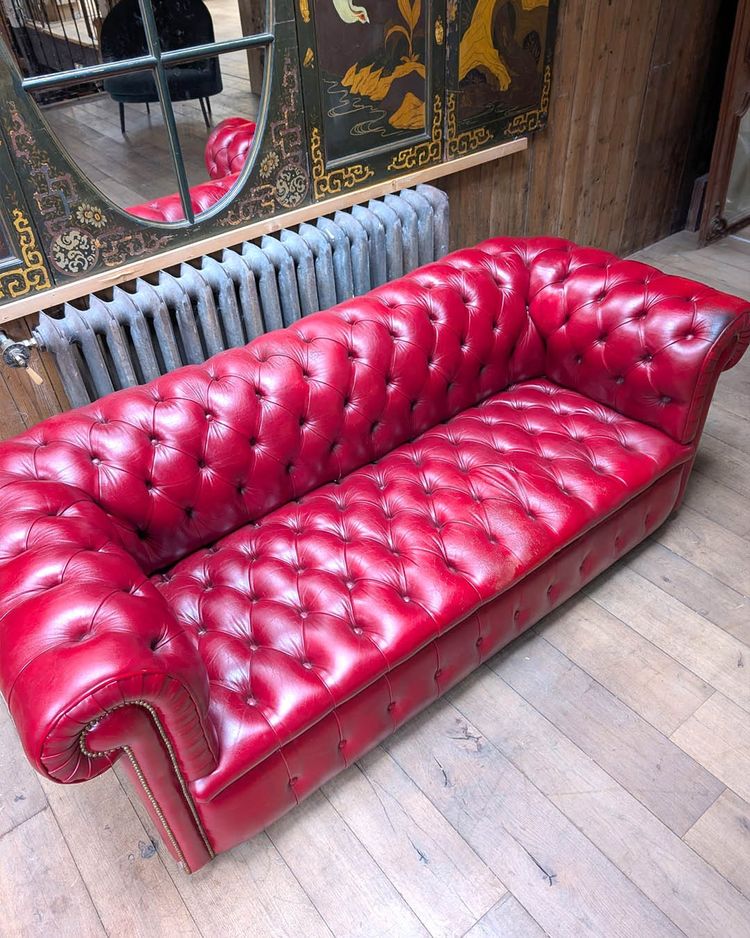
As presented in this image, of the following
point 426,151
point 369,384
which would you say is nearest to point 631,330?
point 369,384

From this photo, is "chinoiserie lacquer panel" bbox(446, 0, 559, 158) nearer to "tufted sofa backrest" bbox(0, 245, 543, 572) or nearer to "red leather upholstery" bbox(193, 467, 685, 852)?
"tufted sofa backrest" bbox(0, 245, 543, 572)

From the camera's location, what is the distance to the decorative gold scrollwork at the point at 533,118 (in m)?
2.88

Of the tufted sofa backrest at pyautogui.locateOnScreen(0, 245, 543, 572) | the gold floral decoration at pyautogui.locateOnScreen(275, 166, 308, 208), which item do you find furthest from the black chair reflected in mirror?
the tufted sofa backrest at pyautogui.locateOnScreen(0, 245, 543, 572)

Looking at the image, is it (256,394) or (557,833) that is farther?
(256,394)

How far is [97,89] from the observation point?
190cm

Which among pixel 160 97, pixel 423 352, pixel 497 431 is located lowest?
pixel 497 431

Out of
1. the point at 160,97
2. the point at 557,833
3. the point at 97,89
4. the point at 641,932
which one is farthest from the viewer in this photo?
the point at 160,97

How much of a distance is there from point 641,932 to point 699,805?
0.33 metres

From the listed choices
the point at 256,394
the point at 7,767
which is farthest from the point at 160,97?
the point at 7,767

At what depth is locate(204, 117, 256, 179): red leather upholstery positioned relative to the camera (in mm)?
2180

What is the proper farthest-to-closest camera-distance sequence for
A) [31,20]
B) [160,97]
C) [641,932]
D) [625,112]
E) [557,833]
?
1. [625,112]
2. [160,97]
3. [31,20]
4. [557,833]
5. [641,932]

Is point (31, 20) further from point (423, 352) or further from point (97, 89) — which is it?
point (423, 352)

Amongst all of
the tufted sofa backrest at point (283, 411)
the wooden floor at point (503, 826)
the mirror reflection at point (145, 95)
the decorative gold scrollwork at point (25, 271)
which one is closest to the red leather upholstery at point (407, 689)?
the wooden floor at point (503, 826)

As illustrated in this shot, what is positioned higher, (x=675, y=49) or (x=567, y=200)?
(x=675, y=49)
